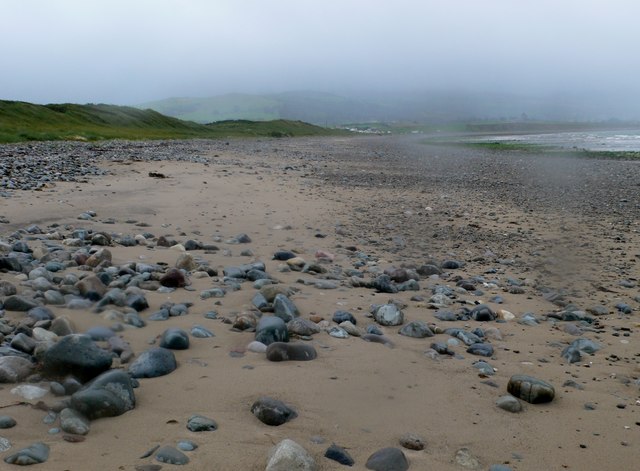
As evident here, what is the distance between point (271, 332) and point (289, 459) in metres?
1.41

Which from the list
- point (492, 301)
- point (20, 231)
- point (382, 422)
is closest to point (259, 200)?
point (20, 231)

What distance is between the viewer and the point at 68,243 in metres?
6.12

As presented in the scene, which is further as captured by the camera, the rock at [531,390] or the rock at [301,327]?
the rock at [301,327]

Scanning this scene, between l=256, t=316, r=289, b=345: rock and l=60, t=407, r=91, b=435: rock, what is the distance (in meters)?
1.26

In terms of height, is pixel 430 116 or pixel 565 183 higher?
pixel 430 116

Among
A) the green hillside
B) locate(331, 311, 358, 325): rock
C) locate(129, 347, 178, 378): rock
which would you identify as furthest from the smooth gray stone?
the green hillside

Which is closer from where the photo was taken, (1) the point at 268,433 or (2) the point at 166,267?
(1) the point at 268,433

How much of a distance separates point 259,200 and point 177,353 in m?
7.60

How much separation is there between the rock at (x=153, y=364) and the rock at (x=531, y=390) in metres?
1.81

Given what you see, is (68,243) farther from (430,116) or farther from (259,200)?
(430,116)

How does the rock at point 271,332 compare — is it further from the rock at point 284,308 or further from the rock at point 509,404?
the rock at point 509,404

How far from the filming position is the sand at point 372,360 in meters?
2.36

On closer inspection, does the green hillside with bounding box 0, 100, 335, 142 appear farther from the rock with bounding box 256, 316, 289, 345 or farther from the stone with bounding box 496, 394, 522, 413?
the stone with bounding box 496, 394, 522, 413

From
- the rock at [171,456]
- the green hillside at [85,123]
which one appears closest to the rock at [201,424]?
the rock at [171,456]
